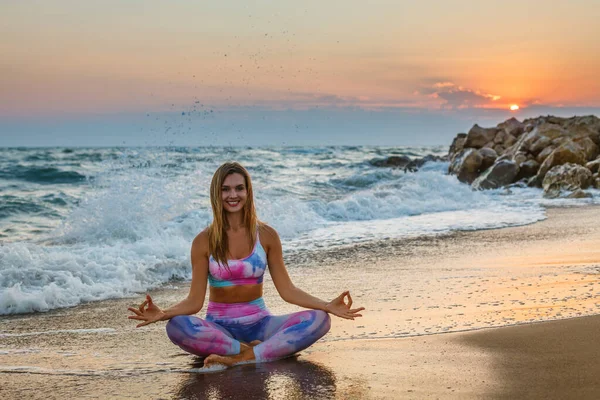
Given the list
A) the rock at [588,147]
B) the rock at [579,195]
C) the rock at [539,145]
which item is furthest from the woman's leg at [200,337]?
the rock at [539,145]

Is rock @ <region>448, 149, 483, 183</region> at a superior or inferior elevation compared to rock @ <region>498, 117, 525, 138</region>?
inferior

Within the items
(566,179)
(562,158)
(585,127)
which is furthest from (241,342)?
(585,127)

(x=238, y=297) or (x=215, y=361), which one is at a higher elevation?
(x=238, y=297)

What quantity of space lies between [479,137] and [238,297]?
31779 millimetres

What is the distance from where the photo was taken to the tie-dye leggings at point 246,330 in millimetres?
4734

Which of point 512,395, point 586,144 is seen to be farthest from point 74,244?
point 586,144

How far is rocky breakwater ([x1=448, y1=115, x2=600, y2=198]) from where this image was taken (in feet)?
69.4

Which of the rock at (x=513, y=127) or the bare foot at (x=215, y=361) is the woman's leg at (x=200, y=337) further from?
the rock at (x=513, y=127)

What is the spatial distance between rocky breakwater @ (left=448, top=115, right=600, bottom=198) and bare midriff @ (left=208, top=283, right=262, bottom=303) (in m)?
15.6

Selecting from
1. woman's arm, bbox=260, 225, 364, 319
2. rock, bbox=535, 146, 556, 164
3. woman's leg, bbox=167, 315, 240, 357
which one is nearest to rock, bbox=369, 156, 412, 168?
rock, bbox=535, 146, 556, 164

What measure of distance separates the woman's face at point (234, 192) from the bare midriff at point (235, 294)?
0.56m

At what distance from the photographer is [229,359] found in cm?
462

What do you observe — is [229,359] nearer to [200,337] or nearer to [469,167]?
[200,337]

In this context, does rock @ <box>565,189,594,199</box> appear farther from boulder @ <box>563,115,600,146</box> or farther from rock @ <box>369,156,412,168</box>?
rock @ <box>369,156,412,168</box>
